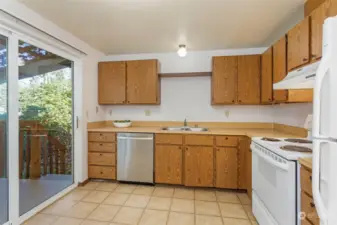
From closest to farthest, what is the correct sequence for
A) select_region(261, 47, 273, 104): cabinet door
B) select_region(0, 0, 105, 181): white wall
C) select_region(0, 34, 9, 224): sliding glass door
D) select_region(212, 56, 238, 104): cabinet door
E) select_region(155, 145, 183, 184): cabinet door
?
select_region(0, 34, 9, 224): sliding glass door < select_region(0, 0, 105, 181): white wall < select_region(261, 47, 273, 104): cabinet door < select_region(155, 145, 183, 184): cabinet door < select_region(212, 56, 238, 104): cabinet door

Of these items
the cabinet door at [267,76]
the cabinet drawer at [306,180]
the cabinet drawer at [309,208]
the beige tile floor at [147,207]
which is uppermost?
the cabinet door at [267,76]

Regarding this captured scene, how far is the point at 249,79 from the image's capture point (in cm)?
295

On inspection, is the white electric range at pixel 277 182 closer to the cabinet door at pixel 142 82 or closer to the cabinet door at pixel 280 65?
the cabinet door at pixel 280 65

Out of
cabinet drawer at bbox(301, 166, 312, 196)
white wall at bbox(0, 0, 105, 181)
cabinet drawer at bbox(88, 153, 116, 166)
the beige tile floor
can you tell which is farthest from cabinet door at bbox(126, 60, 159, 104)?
cabinet drawer at bbox(301, 166, 312, 196)

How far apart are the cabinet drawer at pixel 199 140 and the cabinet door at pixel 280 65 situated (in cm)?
105

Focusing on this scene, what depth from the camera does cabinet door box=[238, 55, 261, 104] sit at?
2.92m

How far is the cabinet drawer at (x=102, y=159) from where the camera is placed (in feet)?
9.98

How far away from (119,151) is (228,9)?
253 centimetres

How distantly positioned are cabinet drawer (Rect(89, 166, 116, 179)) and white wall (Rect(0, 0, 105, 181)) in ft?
0.33

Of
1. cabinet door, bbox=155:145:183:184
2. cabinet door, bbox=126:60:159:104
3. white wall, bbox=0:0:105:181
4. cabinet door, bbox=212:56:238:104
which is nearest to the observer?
white wall, bbox=0:0:105:181

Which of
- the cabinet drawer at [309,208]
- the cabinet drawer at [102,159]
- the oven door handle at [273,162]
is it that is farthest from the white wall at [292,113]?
the cabinet drawer at [102,159]

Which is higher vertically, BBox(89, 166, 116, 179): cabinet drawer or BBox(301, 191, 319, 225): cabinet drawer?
→ BBox(301, 191, 319, 225): cabinet drawer

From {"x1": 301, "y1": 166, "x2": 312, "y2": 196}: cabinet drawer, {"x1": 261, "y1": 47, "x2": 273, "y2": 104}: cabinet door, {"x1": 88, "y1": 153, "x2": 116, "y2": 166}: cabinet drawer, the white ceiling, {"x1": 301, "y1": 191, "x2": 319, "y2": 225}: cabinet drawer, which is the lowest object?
{"x1": 88, "y1": 153, "x2": 116, "y2": 166}: cabinet drawer

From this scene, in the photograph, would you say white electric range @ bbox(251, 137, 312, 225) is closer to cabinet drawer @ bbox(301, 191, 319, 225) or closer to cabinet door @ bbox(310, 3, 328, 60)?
cabinet drawer @ bbox(301, 191, 319, 225)
